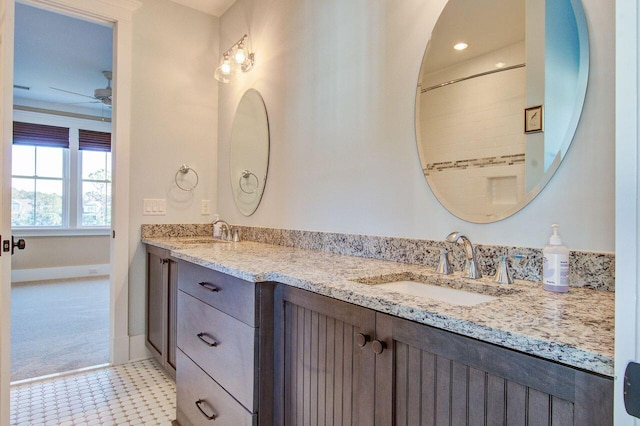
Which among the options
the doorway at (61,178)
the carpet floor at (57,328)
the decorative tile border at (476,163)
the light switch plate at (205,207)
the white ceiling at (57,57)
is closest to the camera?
the decorative tile border at (476,163)

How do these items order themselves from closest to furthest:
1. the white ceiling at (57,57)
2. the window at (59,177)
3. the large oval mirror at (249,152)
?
the large oval mirror at (249,152) → the white ceiling at (57,57) → the window at (59,177)

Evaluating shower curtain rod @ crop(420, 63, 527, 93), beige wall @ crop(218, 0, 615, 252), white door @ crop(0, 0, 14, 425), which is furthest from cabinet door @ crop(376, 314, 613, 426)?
white door @ crop(0, 0, 14, 425)

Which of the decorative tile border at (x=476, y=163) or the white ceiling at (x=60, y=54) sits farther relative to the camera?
the white ceiling at (x=60, y=54)

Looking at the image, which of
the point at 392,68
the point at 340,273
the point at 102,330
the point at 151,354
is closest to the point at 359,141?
the point at 392,68

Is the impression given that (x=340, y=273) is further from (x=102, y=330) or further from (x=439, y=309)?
(x=102, y=330)

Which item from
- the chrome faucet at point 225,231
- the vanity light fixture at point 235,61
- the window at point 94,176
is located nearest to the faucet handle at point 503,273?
the chrome faucet at point 225,231

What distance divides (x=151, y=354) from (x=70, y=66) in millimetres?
3492

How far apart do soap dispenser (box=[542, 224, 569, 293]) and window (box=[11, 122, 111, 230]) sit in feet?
21.1

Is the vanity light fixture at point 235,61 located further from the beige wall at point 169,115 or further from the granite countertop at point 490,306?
the granite countertop at point 490,306

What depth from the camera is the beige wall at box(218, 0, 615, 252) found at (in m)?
1.03

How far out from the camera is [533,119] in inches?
45.5

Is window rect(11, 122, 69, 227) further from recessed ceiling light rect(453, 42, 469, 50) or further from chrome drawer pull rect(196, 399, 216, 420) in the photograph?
recessed ceiling light rect(453, 42, 469, 50)

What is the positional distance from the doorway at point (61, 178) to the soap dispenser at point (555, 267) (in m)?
3.45

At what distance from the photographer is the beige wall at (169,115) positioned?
105 inches
